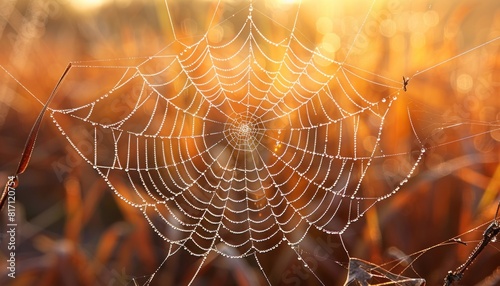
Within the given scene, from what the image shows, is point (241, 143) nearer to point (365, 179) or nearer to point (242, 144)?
point (242, 144)

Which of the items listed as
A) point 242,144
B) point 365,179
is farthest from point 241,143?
point 365,179

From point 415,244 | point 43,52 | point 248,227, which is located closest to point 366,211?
point 415,244

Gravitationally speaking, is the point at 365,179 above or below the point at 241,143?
below

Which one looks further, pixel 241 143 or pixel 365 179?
pixel 241 143

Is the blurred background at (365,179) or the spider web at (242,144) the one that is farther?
the spider web at (242,144)
